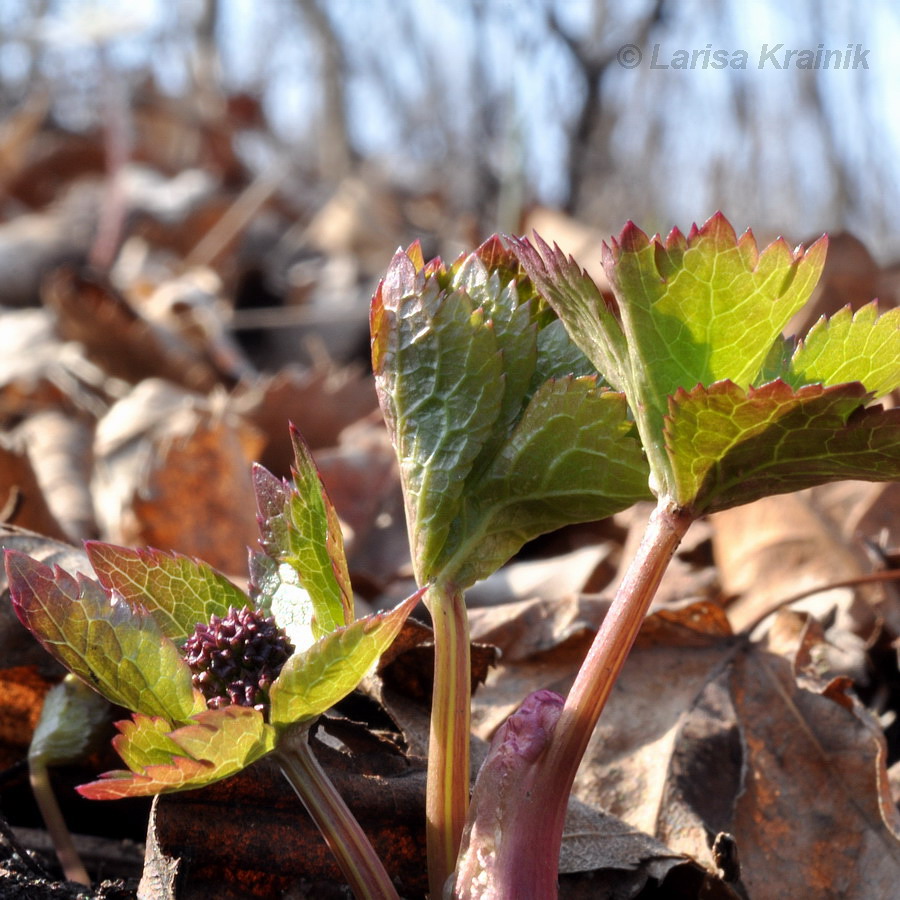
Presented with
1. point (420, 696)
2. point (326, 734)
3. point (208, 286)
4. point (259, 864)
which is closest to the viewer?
point (259, 864)

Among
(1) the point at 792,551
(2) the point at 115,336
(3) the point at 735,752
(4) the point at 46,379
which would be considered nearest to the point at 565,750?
(3) the point at 735,752

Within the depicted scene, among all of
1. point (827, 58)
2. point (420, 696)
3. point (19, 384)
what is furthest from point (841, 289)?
point (827, 58)

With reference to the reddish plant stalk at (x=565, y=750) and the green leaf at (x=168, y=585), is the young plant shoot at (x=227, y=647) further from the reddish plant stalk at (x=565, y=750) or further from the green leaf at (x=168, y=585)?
the reddish plant stalk at (x=565, y=750)

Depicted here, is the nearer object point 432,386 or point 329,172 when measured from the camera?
point 432,386

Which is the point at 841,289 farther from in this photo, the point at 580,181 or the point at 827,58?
the point at 827,58

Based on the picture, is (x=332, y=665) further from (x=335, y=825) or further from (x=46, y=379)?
(x=46, y=379)

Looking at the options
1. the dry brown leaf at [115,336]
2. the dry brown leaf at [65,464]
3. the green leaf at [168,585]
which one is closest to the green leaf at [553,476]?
the green leaf at [168,585]
